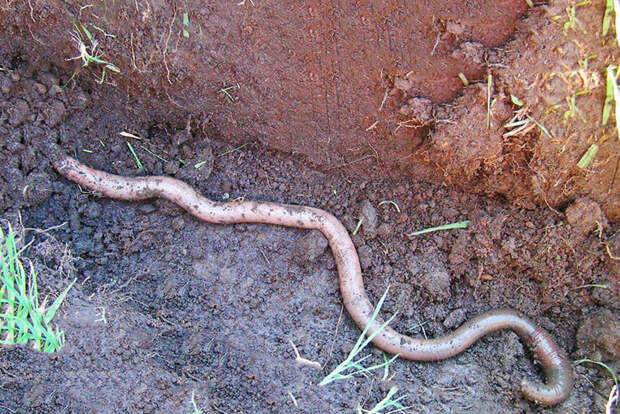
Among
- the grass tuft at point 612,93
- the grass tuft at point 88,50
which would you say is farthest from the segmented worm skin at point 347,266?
the grass tuft at point 612,93

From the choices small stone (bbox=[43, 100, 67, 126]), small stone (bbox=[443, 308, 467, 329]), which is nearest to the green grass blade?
small stone (bbox=[443, 308, 467, 329])

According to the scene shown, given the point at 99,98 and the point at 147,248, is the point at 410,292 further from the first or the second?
the point at 99,98

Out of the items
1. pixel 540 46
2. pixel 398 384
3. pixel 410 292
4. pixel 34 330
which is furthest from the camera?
pixel 410 292

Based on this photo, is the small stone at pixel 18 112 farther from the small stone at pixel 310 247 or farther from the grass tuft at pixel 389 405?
the grass tuft at pixel 389 405

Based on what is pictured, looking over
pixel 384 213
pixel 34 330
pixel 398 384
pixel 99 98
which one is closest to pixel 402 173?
pixel 384 213

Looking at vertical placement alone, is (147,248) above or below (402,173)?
below

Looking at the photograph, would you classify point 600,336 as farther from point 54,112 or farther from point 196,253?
point 54,112
